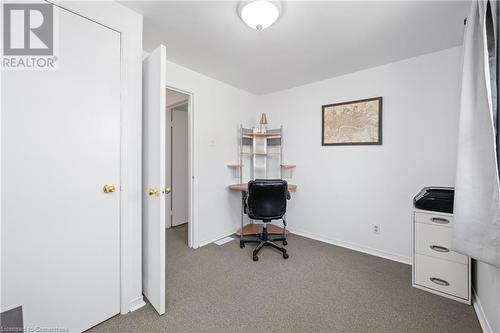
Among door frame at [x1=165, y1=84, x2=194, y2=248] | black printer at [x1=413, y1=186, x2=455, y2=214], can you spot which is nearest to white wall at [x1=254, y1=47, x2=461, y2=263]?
black printer at [x1=413, y1=186, x2=455, y2=214]

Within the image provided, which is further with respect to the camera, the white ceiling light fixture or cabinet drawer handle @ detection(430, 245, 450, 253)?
cabinet drawer handle @ detection(430, 245, 450, 253)

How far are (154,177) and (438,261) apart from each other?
256cm

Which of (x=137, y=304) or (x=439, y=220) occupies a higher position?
(x=439, y=220)

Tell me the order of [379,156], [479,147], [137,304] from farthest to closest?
[379,156] → [137,304] → [479,147]

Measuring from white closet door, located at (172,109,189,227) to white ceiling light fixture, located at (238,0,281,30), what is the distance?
2628 millimetres

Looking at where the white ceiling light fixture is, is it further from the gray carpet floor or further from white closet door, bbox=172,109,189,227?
white closet door, bbox=172,109,189,227

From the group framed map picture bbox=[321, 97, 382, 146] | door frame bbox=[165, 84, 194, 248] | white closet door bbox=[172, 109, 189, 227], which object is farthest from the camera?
white closet door bbox=[172, 109, 189, 227]

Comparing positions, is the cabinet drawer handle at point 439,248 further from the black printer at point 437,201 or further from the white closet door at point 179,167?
the white closet door at point 179,167

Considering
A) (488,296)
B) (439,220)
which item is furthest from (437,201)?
(488,296)

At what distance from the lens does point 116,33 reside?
1.59 metres

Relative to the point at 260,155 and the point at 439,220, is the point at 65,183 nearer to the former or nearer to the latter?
the point at 260,155

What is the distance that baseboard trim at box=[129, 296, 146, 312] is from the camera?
167cm

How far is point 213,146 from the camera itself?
10.3 feet

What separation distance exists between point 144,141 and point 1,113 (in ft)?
2.62
